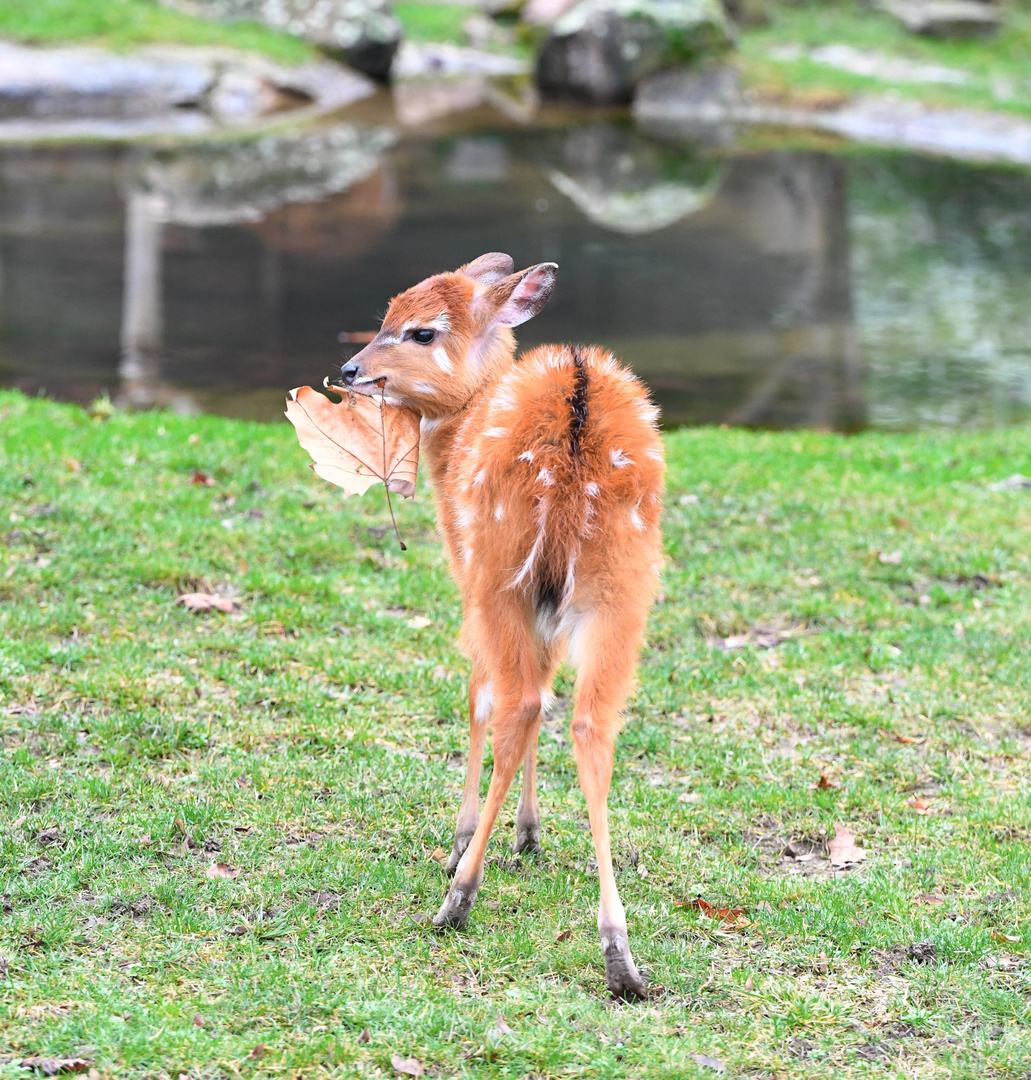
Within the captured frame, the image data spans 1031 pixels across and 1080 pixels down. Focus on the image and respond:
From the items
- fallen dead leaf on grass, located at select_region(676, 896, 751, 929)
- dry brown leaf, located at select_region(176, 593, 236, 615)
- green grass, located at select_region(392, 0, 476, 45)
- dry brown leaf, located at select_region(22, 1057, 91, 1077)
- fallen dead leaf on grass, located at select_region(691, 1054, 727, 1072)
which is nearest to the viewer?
dry brown leaf, located at select_region(22, 1057, 91, 1077)

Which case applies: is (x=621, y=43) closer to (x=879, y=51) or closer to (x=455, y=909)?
(x=879, y=51)

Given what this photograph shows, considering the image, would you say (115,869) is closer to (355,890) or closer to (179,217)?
(355,890)

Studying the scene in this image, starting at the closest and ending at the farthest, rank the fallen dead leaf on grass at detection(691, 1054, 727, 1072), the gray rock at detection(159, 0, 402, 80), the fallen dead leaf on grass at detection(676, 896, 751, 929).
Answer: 1. the fallen dead leaf on grass at detection(691, 1054, 727, 1072)
2. the fallen dead leaf on grass at detection(676, 896, 751, 929)
3. the gray rock at detection(159, 0, 402, 80)

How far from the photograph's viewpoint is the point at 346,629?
583cm

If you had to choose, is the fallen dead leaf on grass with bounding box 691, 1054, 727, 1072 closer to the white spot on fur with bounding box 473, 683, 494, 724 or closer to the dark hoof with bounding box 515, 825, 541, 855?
the dark hoof with bounding box 515, 825, 541, 855

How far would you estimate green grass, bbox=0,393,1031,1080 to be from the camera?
132 inches

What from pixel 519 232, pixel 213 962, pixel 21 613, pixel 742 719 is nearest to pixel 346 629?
pixel 21 613

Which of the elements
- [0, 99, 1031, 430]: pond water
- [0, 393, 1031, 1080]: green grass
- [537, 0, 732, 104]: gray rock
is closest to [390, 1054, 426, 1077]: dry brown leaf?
[0, 393, 1031, 1080]: green grass

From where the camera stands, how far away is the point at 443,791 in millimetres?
4637

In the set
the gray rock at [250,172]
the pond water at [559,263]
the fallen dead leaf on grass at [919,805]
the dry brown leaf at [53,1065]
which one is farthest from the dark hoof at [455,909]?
the gray rock at [250,172]

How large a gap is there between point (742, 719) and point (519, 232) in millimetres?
10628

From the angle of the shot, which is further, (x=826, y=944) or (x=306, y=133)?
(x=306, y=133)

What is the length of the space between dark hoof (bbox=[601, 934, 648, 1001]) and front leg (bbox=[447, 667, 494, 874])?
0.82 meters

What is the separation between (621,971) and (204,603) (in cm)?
304
